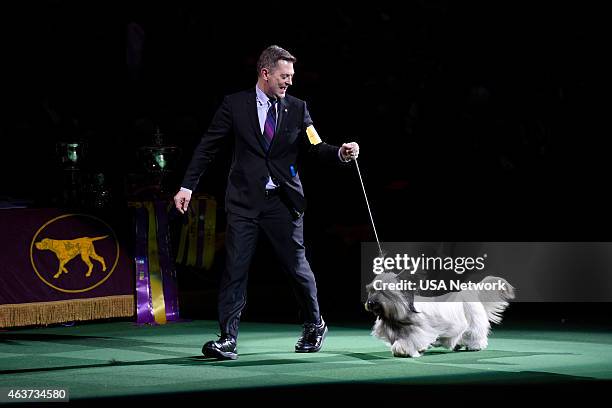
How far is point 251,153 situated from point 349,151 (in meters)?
0.54

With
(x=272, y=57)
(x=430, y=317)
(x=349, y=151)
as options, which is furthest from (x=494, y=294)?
(x=272, y=57)

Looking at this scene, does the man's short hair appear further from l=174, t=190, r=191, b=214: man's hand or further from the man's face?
l=174, t=190, r=191, b=214: man's hand

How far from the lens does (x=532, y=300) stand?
9133 millimetres

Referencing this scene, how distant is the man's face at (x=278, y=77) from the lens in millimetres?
6406

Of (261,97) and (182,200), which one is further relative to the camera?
(261,97)

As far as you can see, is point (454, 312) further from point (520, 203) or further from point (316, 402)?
point (520, 203)

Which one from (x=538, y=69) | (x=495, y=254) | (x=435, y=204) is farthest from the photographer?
(x=538, y=69)

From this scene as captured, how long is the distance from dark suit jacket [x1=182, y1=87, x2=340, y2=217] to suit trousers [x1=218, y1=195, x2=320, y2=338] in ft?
0.21

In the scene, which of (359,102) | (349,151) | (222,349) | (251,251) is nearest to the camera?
(349,151)

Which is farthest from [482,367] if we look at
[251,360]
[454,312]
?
[251,360]

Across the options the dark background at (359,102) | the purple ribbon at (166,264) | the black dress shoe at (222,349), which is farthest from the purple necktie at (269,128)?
the dark background at (359,102)

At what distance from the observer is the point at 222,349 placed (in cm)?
642

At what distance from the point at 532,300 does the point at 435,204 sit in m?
1.33

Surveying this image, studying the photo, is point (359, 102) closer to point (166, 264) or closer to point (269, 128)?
point (166, 264)
